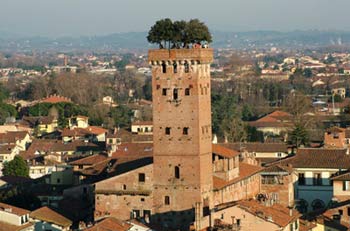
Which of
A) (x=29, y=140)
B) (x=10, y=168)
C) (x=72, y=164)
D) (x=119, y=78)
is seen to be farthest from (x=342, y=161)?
(x=119, y=78)

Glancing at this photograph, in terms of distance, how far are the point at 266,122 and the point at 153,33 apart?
120 feet

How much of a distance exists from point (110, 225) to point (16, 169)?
21428 mm

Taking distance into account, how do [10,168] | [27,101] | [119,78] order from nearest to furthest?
[10,168]
[27,101]
[119,78]

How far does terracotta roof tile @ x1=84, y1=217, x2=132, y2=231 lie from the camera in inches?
1204

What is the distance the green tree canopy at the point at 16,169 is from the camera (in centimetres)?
5153

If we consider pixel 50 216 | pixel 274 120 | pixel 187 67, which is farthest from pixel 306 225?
pixel 274 120

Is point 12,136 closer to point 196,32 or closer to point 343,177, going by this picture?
point 343,177

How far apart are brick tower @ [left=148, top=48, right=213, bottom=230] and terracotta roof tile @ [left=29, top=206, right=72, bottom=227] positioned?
2893 mm

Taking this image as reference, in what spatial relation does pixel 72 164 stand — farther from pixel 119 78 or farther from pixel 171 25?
pixel 119 78

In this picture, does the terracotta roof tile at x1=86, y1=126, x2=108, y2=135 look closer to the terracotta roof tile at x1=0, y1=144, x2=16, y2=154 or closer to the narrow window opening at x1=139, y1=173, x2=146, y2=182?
the terracotta roof tile at x1=0, y1=144, x2=16, y2=154

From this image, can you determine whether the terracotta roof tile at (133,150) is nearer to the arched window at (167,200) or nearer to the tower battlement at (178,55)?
the arched window at (167,200)

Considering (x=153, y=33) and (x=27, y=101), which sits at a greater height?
(x=153, y=33)

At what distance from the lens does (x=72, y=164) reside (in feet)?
144

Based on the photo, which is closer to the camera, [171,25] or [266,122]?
[171,25]
